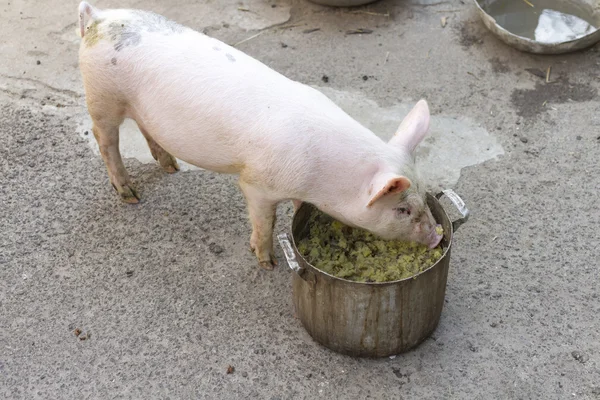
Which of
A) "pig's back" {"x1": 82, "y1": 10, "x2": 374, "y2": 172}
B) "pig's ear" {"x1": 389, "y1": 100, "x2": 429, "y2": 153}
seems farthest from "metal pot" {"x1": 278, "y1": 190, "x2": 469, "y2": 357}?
"pig's back" {"x1": 82, "y1": 10, "x2": 374, "y2": 172}

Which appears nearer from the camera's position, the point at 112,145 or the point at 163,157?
the point at 112,145

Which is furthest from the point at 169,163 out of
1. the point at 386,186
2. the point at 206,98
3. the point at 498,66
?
the point at 498,66

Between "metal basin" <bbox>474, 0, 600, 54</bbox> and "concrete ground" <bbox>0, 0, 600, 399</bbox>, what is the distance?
13cm

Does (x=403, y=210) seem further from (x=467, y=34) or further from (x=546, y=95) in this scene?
(x=467, y=34)

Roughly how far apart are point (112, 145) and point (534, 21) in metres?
2.94

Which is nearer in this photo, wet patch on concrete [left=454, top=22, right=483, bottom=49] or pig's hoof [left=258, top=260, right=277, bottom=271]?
pig's hoof [left=258, top=260, right=277, bottom=271]

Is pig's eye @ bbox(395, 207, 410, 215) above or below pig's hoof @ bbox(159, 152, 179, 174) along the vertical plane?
above

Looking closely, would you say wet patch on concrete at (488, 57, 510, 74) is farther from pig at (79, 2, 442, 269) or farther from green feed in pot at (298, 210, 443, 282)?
green feed in pot at (298, 210, 443, 282)

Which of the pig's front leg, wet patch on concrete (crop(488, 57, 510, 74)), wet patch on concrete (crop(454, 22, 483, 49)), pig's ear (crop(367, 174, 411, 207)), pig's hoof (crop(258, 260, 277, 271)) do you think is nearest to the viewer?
pig's ear (crop(367, 174, 411, 207))

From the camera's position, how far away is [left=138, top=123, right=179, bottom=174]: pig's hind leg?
12.3 feet

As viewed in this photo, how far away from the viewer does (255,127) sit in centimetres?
282

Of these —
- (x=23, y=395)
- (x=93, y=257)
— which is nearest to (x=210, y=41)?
(x=93, y=257)

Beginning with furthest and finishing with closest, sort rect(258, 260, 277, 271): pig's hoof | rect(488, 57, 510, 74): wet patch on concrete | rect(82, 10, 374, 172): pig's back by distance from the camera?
rect(488, 57, 510, 74): wet patch on concrete
rect(258, 260, 277, 271): pig's hoof
rect(82, 10, 374, 172): pig's back

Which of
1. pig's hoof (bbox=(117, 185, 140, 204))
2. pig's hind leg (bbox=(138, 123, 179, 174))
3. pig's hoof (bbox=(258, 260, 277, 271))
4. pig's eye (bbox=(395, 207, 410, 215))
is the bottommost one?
pig's hoof (bbox=(258, 260, 277, 271))
